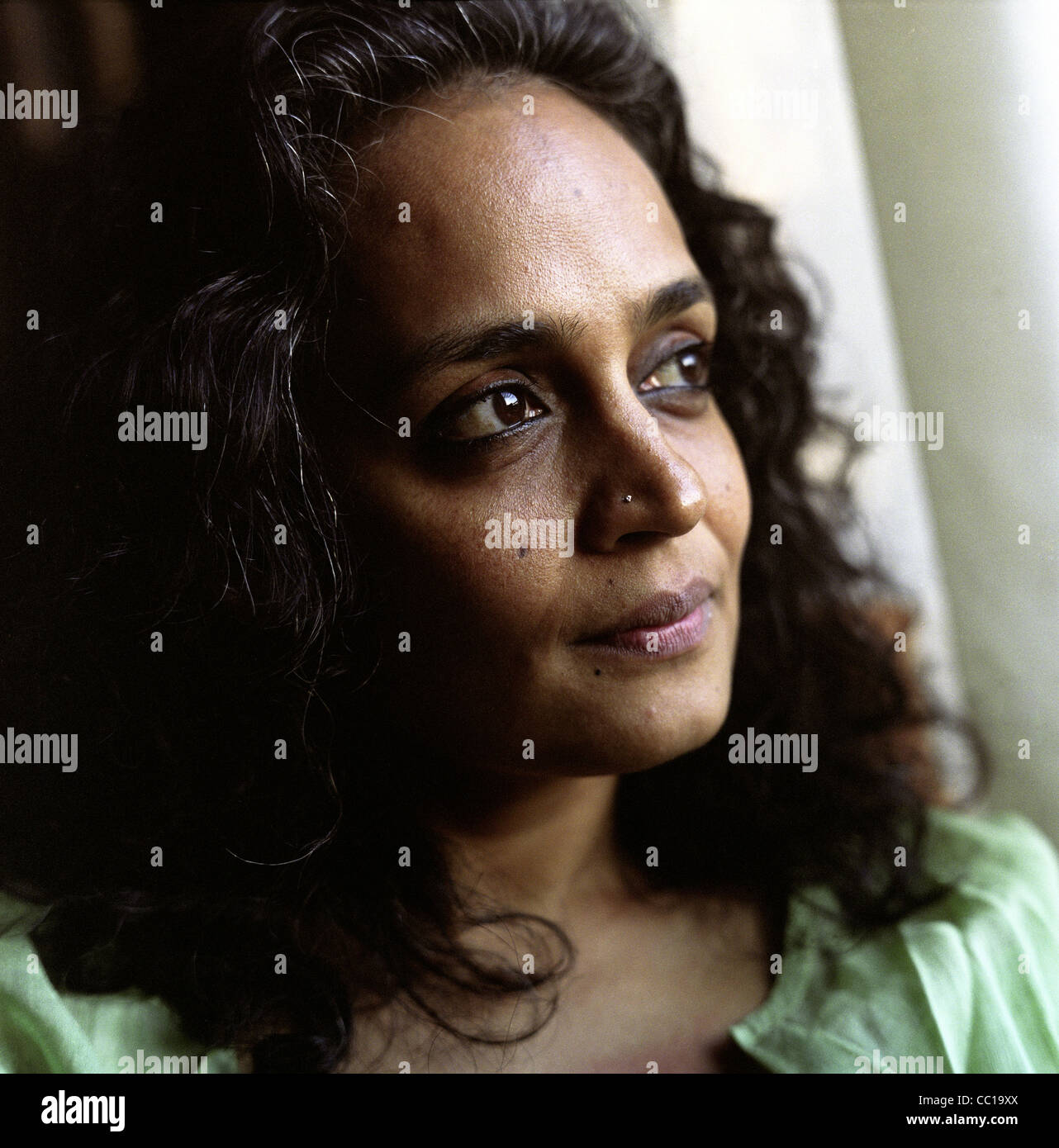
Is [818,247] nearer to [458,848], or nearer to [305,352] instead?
[305,352]

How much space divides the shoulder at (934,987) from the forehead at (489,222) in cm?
67

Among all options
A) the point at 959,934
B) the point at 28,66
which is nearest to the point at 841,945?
the point at 959,934

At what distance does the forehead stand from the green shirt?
2.05ft

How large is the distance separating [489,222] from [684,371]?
0.25m

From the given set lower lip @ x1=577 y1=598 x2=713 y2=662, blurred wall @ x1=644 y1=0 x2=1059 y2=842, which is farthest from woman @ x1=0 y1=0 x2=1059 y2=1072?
blurred wall @ x1=644 y1=0 x2=1059 y2=842

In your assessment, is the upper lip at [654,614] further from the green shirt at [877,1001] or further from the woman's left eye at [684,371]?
the green shirt at [877,1001]

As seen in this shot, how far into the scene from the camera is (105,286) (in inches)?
36.4

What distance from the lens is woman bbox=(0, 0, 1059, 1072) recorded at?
84cm

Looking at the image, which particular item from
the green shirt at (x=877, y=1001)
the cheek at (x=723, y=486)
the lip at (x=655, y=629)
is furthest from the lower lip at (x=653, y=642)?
the green shirt at (x=877, y=1001)

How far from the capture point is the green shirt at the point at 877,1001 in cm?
88

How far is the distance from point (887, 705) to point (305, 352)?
2.62 feet

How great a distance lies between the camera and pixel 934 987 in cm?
99

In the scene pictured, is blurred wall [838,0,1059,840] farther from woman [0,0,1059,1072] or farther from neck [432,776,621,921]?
neck [432,776,621,921]

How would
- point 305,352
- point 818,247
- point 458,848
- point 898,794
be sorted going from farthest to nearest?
point 818,247 → point 898,794 → point 458,848 → point 305,352
